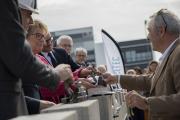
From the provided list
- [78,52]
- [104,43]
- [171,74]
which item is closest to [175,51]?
[171,74]

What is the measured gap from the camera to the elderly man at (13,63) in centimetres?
290

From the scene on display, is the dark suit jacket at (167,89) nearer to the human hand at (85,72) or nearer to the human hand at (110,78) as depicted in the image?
the human hand at (85,72)

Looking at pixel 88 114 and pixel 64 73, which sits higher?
pixel 64 73

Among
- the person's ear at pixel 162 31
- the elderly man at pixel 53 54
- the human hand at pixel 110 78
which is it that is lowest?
the human hand at pixel 110 78

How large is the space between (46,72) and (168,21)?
1545 mm

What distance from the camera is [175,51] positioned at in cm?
405

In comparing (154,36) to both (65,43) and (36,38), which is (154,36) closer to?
(36,38)

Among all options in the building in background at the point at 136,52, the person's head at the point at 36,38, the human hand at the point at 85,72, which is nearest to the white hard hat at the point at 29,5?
the person's head at the point at 36,38

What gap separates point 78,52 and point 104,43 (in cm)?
229

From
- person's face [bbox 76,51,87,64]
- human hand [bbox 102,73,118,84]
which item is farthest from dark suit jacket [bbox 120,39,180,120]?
person's face [bbox 76,51,87,64]

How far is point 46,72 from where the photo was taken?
315cm

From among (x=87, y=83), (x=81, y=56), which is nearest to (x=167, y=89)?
(x=87, y=83)

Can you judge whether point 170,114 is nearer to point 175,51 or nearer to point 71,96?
point 175,51

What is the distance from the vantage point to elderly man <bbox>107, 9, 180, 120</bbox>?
12.9 ft
